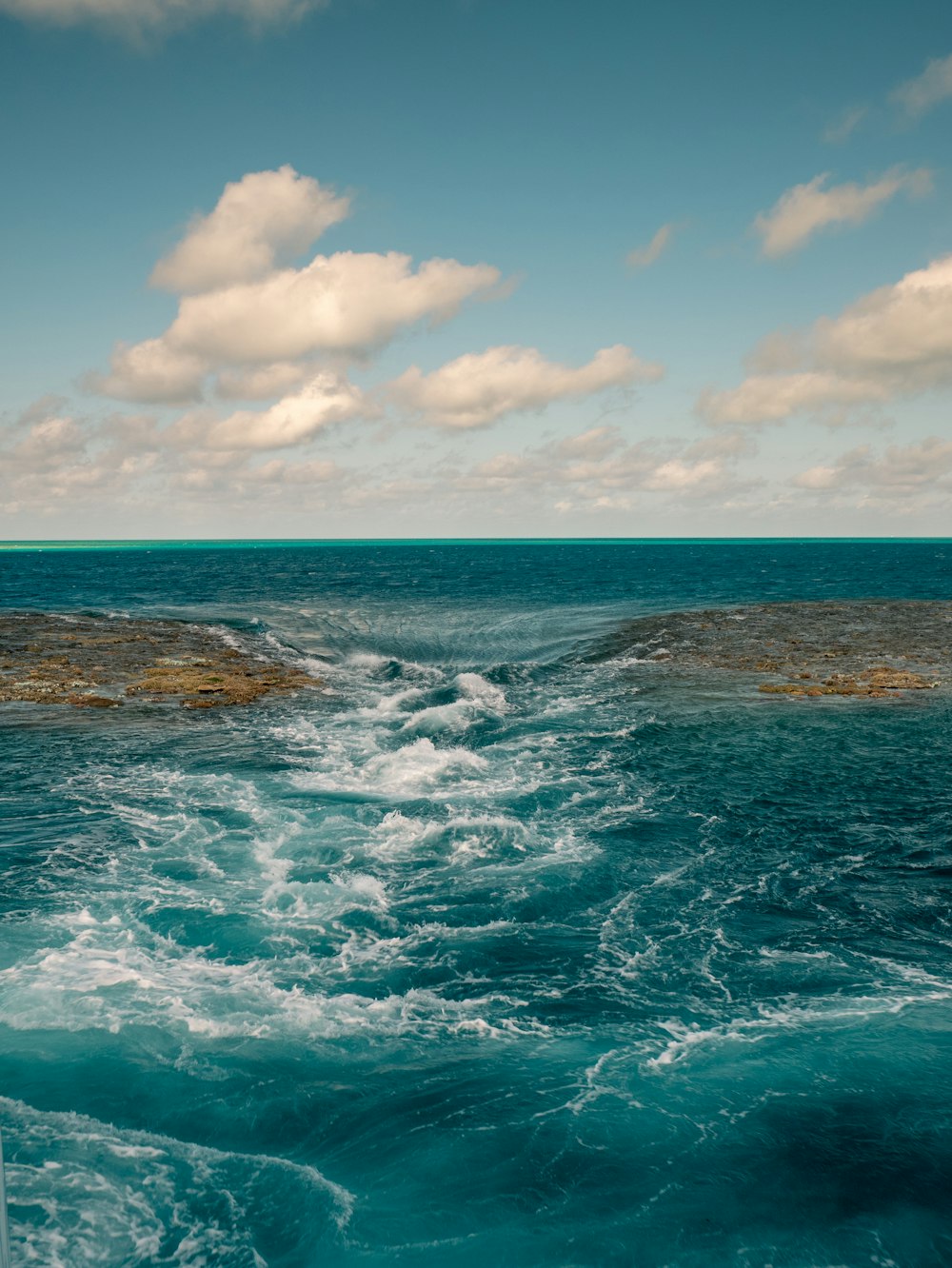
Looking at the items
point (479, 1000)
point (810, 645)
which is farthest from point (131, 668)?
point (810, 645)

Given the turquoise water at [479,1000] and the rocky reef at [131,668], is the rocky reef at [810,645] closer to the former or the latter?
the turquoise water at [479,1000]

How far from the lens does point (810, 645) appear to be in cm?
8038

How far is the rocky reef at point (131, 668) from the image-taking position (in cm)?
5966

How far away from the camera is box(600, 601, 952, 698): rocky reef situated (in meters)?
63.2

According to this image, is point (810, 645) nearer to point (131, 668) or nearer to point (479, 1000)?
point (131, 668)

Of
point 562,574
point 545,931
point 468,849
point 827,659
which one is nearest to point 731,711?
point 827,659

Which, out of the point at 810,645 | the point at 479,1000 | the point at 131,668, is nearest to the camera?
the point at 479,1000

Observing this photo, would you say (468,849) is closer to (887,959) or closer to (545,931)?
(545,931)

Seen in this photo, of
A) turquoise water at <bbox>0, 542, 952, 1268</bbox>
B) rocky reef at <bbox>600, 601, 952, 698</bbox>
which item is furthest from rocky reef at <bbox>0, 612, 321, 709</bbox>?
rocky reef at <bbox>600, 601, 952, 698</bbox>

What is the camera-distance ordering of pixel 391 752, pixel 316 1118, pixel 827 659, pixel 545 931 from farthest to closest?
pixel 827 659, pixel 391 752, pixel 545 931, pixel 316 1118

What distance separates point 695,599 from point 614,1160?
119m

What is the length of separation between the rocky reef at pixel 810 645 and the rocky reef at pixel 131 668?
35.5 m

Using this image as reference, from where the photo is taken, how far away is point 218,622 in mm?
102625

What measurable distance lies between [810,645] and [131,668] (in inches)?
2564
